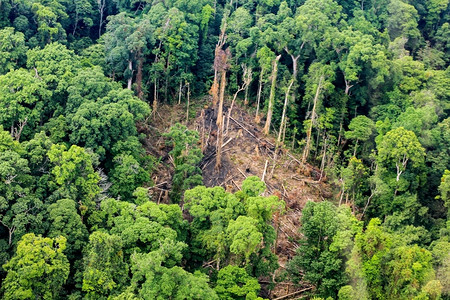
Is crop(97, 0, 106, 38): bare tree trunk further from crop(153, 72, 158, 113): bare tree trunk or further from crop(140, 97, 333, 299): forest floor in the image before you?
crop(140, 97, 333, 299): forest floor

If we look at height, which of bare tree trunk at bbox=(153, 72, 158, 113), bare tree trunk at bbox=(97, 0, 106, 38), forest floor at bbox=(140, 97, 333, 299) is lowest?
forest floor at bbox=(140, 97, 333, 299)

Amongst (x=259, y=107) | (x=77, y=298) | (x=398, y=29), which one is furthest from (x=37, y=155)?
(x=398, y=29)

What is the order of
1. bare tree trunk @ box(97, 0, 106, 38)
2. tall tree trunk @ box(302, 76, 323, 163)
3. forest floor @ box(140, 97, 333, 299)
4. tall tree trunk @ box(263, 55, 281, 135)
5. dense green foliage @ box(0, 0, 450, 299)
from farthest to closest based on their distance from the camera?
1. bare tree trunk @ box(97, 0, 106, 38)
2. tall tree trunk @ box(263, 55, 281, 135)
3. tall tree trunk @ box(302, 76, 323, 163)
4. forest floor @ box(140, 97, 333, 299)
5. dense green foliage @ box(0, 0, 450, 299)

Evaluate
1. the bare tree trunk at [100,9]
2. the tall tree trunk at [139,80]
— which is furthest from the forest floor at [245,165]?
the bare tree trunk at [100,9]

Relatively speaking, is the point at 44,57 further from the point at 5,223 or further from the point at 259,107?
the point at 259,107

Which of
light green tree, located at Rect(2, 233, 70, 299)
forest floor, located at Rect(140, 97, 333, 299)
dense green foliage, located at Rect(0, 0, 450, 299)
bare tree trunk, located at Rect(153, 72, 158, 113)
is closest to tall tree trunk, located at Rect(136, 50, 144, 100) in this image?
dense green foliage, located at Rect(0, 0, 450, 299)

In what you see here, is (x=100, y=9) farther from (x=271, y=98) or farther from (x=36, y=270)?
(x=36, y=270)
